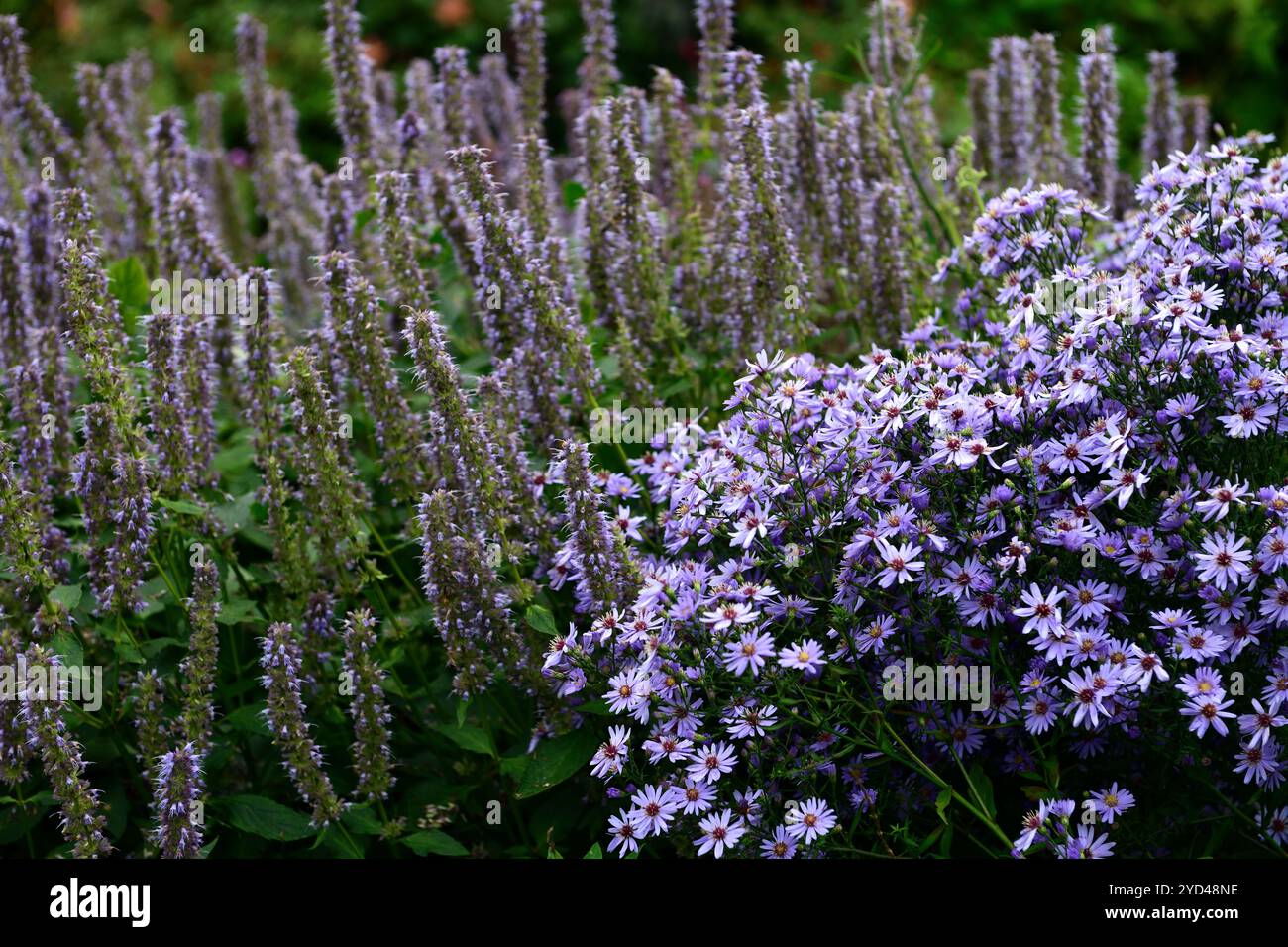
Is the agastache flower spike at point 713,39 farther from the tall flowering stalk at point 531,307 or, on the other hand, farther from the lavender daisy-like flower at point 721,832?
the lavender daisy-like flower at point 721,832

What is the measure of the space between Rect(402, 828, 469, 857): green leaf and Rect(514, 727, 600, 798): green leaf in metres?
0.23

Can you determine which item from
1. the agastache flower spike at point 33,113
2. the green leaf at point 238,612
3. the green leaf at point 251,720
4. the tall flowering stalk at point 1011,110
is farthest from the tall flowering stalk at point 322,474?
the tall flowering stalk at point 1011,110

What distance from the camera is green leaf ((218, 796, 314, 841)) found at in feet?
11.4

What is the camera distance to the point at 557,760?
336cm

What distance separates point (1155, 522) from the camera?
3004 millimetres

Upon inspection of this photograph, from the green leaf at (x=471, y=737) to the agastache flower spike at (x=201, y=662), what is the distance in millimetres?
599

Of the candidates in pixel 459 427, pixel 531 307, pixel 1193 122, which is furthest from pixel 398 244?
pixel 1193 122

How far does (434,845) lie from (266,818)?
1.48 ft

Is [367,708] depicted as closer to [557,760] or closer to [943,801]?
[557,760]
